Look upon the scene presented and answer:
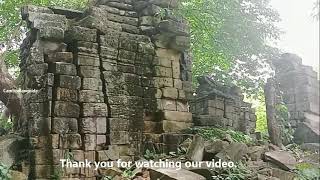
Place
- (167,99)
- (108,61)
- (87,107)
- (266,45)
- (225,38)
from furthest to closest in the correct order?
1. (266,45)
2. (225,38)
3. (167,99)
4. (108,61)
5. (87,107)

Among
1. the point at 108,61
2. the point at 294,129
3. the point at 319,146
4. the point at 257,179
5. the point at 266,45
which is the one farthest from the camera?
the point at 266,45

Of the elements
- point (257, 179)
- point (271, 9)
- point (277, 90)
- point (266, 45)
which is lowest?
point (257, 179)

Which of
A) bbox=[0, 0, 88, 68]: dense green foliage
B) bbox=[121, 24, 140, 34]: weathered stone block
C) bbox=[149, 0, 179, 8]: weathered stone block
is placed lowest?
bbox=[121, 24, 140, 34]: weathered stone block

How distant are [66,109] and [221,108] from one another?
16.5 feet

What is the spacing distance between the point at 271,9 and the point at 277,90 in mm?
5039

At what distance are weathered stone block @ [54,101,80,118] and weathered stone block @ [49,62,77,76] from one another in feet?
1.95

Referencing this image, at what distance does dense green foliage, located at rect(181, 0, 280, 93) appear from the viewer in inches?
590

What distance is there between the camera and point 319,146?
11305 millimetres

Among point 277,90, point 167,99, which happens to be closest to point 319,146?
point 277,90

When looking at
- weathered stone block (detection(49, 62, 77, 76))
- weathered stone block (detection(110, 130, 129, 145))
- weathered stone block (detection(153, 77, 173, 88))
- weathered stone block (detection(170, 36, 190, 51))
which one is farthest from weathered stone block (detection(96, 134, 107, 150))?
weathered stone block (detection(170, 36, 190, 51))

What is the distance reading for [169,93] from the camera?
8.85m

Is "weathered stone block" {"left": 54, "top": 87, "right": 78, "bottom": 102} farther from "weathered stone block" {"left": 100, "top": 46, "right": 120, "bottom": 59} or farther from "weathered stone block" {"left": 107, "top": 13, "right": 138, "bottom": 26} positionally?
"weathered stone block" {"left": 107, "top": 13, "right": 138, "bottom": 26}

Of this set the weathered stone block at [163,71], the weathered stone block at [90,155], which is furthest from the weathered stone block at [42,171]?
the weathered stone block at [163,71]

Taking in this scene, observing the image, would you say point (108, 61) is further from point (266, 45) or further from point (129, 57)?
point (266, 45)
